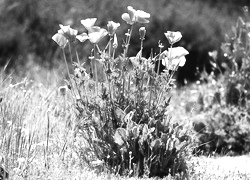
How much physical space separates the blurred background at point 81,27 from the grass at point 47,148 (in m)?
4.15

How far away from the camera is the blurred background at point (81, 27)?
32.1 ft

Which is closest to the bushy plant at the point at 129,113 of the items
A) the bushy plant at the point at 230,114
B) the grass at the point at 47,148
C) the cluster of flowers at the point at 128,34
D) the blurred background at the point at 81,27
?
the cluster of flowers at the point at 128,34

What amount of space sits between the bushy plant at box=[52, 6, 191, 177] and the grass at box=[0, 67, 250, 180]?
0.60 ft

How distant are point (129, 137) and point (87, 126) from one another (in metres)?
0.35

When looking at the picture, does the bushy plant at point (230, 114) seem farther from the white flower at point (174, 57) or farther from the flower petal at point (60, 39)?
the flower petal at point (60, 39)

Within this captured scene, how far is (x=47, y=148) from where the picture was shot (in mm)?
4129

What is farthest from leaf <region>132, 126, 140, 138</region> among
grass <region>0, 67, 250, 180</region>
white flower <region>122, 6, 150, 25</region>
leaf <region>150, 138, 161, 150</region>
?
white flower <region>122, 6, 150, 25</region>

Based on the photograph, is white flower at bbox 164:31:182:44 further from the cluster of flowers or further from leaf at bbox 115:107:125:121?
leaf at bbox 115:107:125:121

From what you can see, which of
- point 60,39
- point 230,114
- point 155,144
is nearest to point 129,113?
point 155,144

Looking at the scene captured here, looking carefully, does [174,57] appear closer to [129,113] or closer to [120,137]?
[129,113]

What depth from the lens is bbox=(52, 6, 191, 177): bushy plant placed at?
4.04 m

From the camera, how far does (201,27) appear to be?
10.7 metres

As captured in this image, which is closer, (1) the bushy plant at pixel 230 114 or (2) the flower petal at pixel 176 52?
(2) the flower petal at pixel 176 52

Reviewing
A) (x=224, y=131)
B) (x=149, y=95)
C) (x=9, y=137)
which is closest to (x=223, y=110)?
(x=224, y=131)
